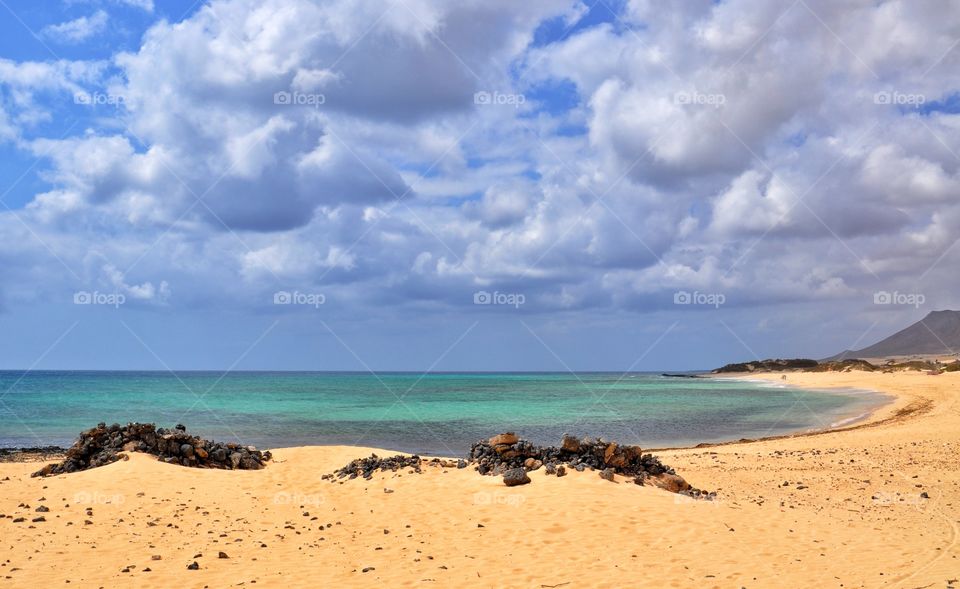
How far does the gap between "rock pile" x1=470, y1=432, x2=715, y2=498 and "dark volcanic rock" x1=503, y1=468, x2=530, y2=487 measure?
1.44 feet

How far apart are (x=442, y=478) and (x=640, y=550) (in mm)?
6199

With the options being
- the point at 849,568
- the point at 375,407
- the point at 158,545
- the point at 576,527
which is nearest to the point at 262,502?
the point at 158,545

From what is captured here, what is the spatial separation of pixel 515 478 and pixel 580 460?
198cm

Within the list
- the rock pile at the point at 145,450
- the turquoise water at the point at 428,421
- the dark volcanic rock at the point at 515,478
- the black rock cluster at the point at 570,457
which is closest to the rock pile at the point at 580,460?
the black rock cluster at the point at 570,457

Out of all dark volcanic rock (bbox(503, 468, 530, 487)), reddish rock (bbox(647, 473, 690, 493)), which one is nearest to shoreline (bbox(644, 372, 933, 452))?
reddish rock (bbox(647, 473, 690, 493))

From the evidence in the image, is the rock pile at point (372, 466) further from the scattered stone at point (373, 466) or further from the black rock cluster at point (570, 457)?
the black rock cluster at point (570, 457)

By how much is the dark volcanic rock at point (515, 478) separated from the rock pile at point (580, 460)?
1.44 ft

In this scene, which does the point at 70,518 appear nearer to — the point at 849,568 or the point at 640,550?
the point at 640,550

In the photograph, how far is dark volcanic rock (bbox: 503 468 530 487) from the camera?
45.8 ft

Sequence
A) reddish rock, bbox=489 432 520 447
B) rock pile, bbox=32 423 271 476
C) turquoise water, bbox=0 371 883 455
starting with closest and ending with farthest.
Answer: reddish rock, bbox=489 432 520 447 < rock pile, bbox=32 423 271 476 < turquoise water, bbox=0 371 883 455

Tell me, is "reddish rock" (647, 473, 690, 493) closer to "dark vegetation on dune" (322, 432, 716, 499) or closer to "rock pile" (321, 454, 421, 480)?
"dark vegetation on dune" (322, 432, 716, 499)

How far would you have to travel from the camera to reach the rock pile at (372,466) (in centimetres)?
1631

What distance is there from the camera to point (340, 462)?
61.0ft

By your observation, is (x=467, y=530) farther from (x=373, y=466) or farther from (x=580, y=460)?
(x=373, y=466)
